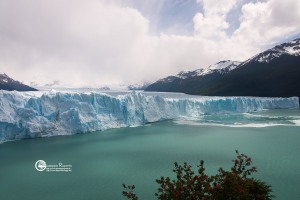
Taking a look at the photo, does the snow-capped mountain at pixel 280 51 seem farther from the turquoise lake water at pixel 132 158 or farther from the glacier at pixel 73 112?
the turquoise lake water at pixel 132 158

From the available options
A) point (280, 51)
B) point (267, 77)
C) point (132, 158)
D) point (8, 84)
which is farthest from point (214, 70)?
point (132, 158)

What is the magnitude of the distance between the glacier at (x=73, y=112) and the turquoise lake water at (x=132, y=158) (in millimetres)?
1345

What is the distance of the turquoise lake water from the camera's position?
12703mm

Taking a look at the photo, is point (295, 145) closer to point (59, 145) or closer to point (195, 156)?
point (195, 156)

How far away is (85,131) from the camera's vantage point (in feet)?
94.2

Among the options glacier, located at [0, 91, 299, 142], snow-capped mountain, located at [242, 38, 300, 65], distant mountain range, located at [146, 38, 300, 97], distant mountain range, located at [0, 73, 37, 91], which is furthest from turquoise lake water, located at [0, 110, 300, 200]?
distant mountain range, located at [0, 73, 37, 91]

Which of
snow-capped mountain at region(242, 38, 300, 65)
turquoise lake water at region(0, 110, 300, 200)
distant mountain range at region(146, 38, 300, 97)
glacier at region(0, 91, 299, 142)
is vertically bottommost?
turquoise lake water at region(0, 110, 300, 200)

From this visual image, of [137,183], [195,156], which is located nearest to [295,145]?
Answer: [195,156]

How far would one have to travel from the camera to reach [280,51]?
98250 millimetres

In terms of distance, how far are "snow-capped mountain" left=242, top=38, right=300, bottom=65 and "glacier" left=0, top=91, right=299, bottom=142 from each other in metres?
66.8

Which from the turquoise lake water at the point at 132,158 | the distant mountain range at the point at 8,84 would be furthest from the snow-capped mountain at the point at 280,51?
the distant mountain range at the point at 8,84

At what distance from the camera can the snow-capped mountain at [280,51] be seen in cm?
9489

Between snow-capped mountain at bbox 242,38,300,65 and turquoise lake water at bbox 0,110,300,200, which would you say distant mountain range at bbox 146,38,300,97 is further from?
turquoise lake water at bbox 0,110,300,200

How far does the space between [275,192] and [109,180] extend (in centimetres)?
723
